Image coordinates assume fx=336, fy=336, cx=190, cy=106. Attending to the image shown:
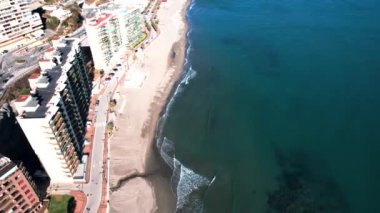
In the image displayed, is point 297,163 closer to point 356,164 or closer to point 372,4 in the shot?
point 356,164

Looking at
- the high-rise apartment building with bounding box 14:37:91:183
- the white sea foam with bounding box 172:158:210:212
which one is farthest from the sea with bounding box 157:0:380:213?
the high-rise apartment building with bounding box 14:37:91:183

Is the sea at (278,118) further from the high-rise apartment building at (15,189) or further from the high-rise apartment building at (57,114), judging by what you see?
the high-rise apartment building at (15,189)

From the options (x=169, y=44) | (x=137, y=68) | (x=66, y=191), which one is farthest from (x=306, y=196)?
(x=169, y=44)

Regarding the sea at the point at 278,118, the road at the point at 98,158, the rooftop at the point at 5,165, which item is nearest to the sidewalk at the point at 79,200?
the road at the point at 98,158

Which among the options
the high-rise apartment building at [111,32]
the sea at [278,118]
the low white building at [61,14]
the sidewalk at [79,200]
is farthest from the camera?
the low white building at [61,14]

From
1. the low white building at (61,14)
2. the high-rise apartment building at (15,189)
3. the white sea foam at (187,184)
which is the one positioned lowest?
the white sea foam at (187,184)

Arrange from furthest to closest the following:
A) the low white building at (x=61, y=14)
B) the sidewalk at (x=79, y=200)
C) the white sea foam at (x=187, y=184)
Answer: the low white building at (x=61, y=14) < the white sea foam at (x=187, y=184) < the sidewalk at (x=79, y=200)

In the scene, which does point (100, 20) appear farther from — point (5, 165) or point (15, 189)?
point (15, 189)
